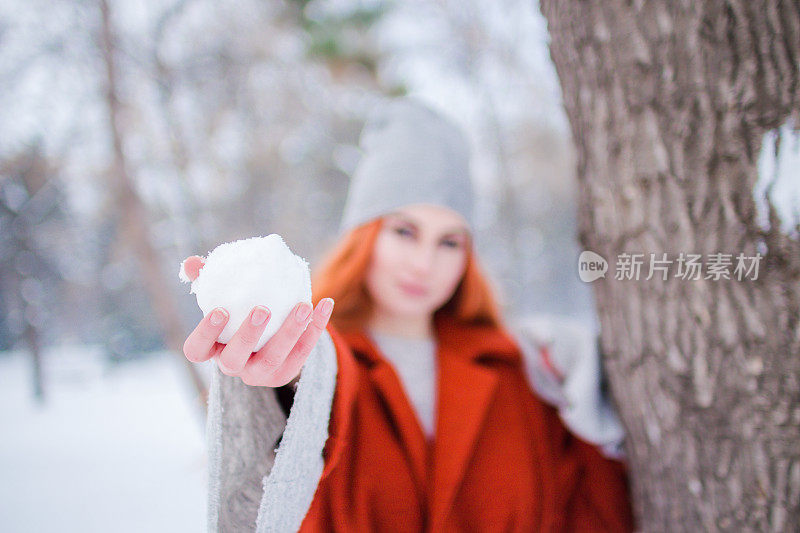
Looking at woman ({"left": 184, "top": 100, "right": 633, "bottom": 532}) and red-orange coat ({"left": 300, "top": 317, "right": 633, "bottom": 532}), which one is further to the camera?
red-orange coat ({"left": 300, "top": 317, "right": 633, "bottom": 532})

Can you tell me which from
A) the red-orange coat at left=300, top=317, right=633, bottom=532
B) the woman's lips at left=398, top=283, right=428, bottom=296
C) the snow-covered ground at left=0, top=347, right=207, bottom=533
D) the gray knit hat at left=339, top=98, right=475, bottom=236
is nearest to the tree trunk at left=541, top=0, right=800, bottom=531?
the red-orange coat at left=300, top=317, right=633, bottom=532

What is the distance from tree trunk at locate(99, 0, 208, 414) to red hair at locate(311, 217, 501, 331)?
98.4 inches

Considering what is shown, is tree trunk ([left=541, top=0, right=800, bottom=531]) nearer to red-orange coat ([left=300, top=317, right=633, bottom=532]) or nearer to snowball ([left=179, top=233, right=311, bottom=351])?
red-orange coat ([left=300, top=317, right=633, bottom=532])

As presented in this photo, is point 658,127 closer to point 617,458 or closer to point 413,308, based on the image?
point 413,308

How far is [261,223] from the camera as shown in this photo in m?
7.91

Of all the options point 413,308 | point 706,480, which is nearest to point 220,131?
point 413,308

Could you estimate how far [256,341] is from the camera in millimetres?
710

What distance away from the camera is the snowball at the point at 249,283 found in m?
0.70

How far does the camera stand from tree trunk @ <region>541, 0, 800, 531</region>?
0.88 meters

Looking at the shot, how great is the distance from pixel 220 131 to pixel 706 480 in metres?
5.74

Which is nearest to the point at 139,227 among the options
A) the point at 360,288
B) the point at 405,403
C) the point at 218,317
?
the point at 360,288

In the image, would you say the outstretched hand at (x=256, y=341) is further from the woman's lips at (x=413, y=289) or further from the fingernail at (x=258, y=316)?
the woman's lips at (x=413, y=289)

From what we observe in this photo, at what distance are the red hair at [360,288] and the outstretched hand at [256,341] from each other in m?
0.69

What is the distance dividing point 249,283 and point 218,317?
0.07 meters
